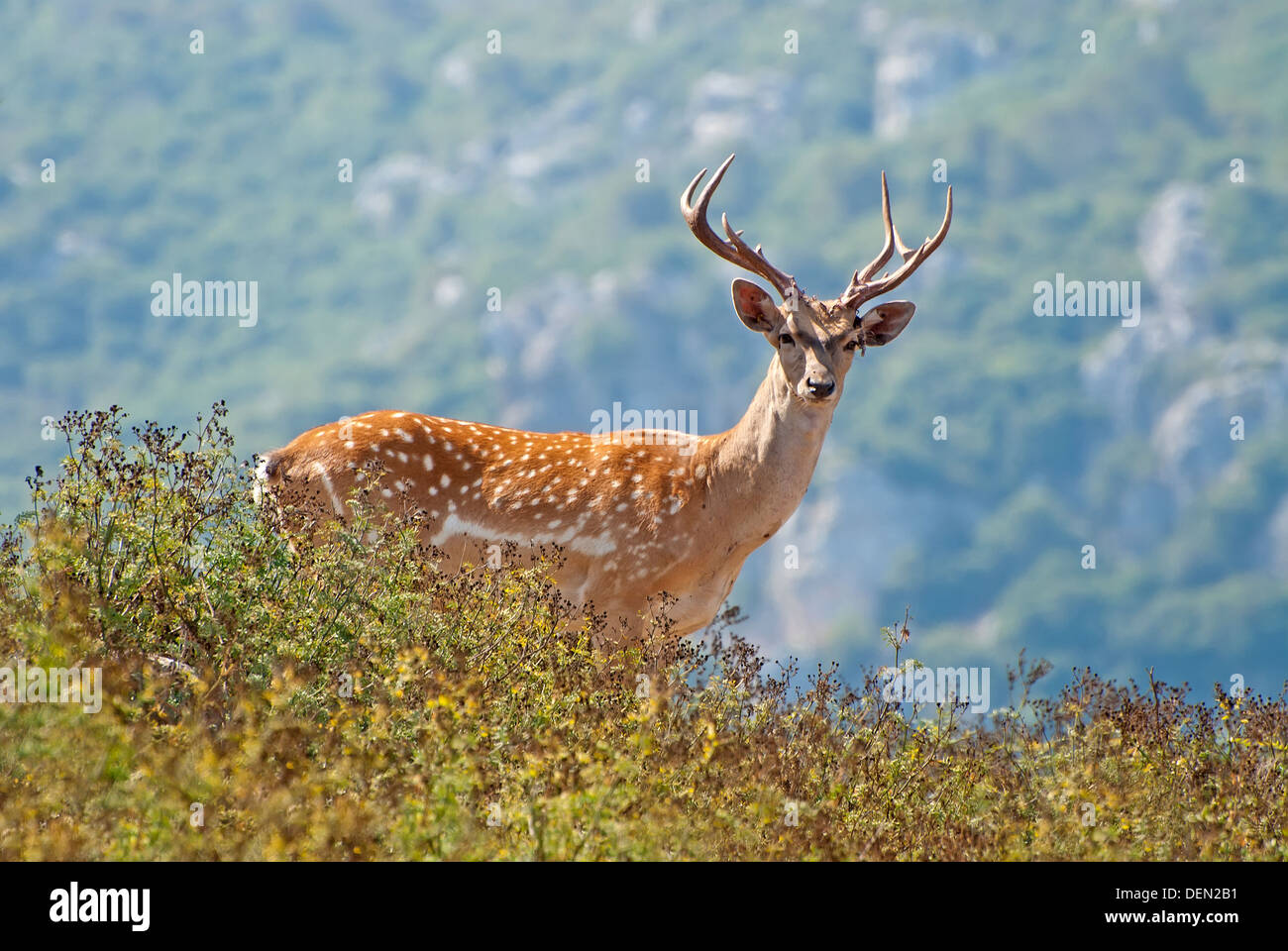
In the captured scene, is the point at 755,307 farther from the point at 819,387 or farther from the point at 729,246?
the point at 819,387

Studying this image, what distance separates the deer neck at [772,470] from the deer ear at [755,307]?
1.14 feet

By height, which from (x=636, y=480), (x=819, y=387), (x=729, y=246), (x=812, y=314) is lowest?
(x=636, y=480)

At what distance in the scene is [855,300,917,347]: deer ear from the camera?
10.4m

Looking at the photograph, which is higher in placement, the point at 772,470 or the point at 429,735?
the point at 772,470

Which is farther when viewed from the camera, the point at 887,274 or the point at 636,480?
the point at 887,274

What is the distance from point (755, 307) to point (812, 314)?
58cm

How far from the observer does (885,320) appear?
10.5m

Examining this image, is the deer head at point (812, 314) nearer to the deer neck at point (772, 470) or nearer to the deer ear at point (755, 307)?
the deer ear at point (755, 307)

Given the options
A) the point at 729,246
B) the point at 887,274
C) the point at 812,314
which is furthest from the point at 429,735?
the point at 887,274

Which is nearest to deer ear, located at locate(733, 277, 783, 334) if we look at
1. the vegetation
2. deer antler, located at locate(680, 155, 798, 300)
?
deer antler, located at locate(680, 155, 798, 300)

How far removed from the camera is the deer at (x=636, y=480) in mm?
9570

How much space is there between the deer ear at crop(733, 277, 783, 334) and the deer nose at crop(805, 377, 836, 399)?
2.65 feet
